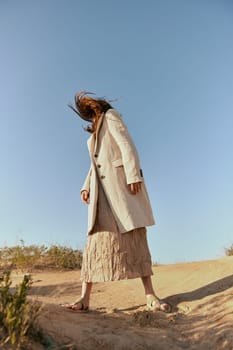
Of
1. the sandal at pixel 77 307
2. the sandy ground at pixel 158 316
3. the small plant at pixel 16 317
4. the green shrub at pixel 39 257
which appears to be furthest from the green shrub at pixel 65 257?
the small plant at pixel 16 317

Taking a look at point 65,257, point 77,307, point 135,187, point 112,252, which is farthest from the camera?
point 65,257


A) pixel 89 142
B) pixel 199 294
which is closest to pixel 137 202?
pixel 89 142

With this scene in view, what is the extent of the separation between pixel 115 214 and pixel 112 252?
1.18 feet

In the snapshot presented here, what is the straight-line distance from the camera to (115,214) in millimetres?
4176

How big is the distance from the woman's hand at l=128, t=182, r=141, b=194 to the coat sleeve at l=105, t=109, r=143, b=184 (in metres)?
0.05

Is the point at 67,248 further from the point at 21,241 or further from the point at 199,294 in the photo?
the point at 199,294

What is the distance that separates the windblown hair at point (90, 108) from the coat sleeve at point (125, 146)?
12 cm

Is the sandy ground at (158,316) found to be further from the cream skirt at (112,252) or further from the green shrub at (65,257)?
the green shrub at (65,257)

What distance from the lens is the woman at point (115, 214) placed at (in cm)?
406

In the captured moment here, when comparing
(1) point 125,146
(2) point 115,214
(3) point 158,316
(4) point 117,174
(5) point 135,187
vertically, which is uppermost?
(1) point 125,146

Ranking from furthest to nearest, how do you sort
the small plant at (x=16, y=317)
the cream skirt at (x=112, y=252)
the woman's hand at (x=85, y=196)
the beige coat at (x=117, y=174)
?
the woman's hand at (x=85, y=196) < the beige coat at (x=117, y=174) < the cream skirt at (x=112, y=252) < the small plant at (x=16, y=317)

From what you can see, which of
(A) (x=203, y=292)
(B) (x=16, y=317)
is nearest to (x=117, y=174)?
(A) (x=203, y=292)

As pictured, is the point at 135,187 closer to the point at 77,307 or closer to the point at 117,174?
the point at 117,174

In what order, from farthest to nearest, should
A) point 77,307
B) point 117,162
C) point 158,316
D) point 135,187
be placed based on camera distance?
point 117,162
point 135,187
point 77,307
point 158,316
